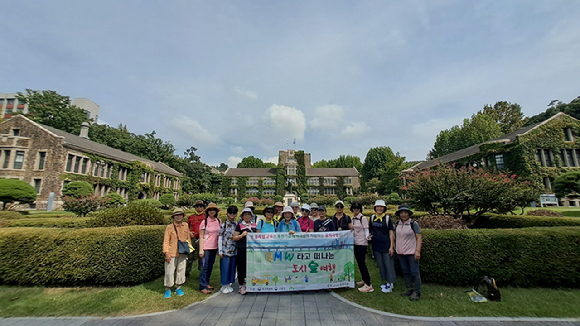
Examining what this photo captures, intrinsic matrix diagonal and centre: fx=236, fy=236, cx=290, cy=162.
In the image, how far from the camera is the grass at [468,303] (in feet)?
13.6

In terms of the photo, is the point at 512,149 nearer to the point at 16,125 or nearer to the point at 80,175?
the point at 80,175

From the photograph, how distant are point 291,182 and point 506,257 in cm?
4886

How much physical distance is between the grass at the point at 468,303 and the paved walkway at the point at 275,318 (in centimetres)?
21

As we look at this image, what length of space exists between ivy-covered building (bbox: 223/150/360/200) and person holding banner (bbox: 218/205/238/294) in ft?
158

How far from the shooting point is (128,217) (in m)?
7.15

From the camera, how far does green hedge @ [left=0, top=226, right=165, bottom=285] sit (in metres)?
5.26

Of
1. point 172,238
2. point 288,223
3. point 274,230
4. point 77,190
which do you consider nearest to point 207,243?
point 172,238

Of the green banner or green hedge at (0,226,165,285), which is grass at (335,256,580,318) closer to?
the green banner

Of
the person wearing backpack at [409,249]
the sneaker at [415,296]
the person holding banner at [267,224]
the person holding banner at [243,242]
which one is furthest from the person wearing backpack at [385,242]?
the person holding banner at [243,242]

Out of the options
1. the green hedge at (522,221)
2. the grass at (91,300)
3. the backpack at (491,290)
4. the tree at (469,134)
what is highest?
the tree at (469,134)

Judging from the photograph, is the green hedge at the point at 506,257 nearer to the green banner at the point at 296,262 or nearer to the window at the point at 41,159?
the green banner at the point at 296,262

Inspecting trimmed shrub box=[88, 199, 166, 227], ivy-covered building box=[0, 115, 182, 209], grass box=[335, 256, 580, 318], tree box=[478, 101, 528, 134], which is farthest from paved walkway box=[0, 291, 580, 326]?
tree box=[478, 101, 528, 134]

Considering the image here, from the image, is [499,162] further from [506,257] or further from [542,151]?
[506,257]

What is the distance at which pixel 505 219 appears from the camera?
8.91 metres
